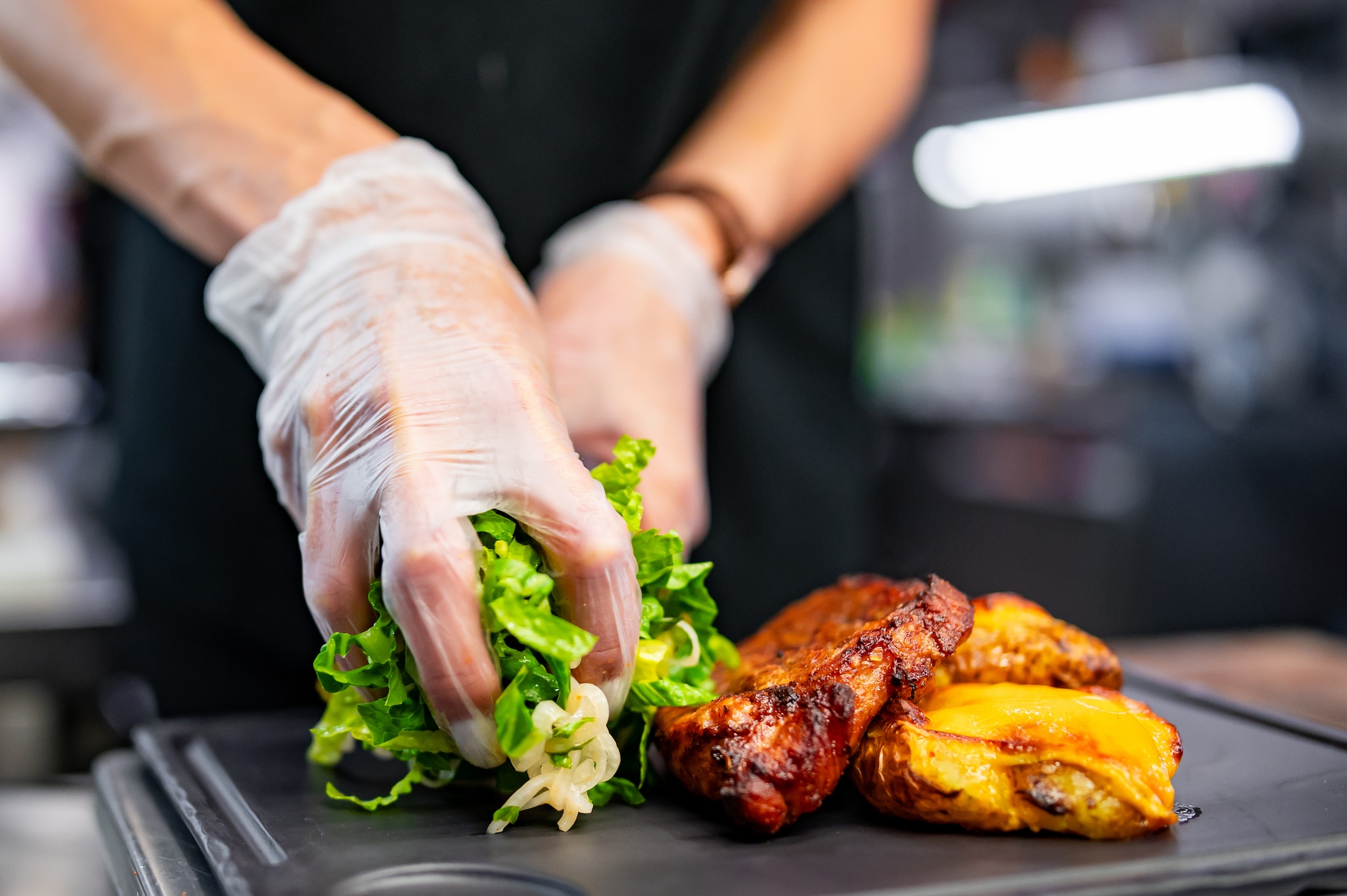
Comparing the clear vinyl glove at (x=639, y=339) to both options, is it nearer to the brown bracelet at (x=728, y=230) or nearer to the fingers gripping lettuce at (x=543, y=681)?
the brown bracelet at (x=728, y=230)

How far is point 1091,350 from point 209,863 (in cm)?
822

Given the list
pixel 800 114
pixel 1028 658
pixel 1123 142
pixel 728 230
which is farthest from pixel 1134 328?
pixel 1028 658

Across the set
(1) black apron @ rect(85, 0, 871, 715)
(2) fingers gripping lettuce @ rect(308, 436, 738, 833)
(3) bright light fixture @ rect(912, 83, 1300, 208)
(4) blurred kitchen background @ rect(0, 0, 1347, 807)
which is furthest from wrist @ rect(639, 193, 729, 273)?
(3) bright light fixture @ rect(912, 83, 1300, 208)

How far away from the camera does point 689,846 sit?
→ 126 cm

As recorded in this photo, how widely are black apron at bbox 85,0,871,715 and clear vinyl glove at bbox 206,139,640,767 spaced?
0.76m

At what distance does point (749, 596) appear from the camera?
270 centimetres

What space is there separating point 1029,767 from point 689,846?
37 cm

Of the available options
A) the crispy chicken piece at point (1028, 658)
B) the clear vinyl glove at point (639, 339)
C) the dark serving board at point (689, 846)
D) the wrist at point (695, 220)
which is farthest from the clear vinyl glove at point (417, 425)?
the wrist at point (695, 220)

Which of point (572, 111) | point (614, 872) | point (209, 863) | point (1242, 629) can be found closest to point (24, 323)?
point (572, 111)

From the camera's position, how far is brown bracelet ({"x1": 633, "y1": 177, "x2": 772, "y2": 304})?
2369 mm

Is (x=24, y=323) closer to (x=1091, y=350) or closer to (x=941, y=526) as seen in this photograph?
(x=941, y=526)

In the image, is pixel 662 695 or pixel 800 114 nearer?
pixel 662 695

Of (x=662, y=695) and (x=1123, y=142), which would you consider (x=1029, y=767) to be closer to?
(x=662, y=695)

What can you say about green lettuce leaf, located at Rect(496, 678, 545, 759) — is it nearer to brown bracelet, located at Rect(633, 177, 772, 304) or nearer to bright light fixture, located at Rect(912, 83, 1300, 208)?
brown bracelet, located at Rect(633, 177, 772, 304)
